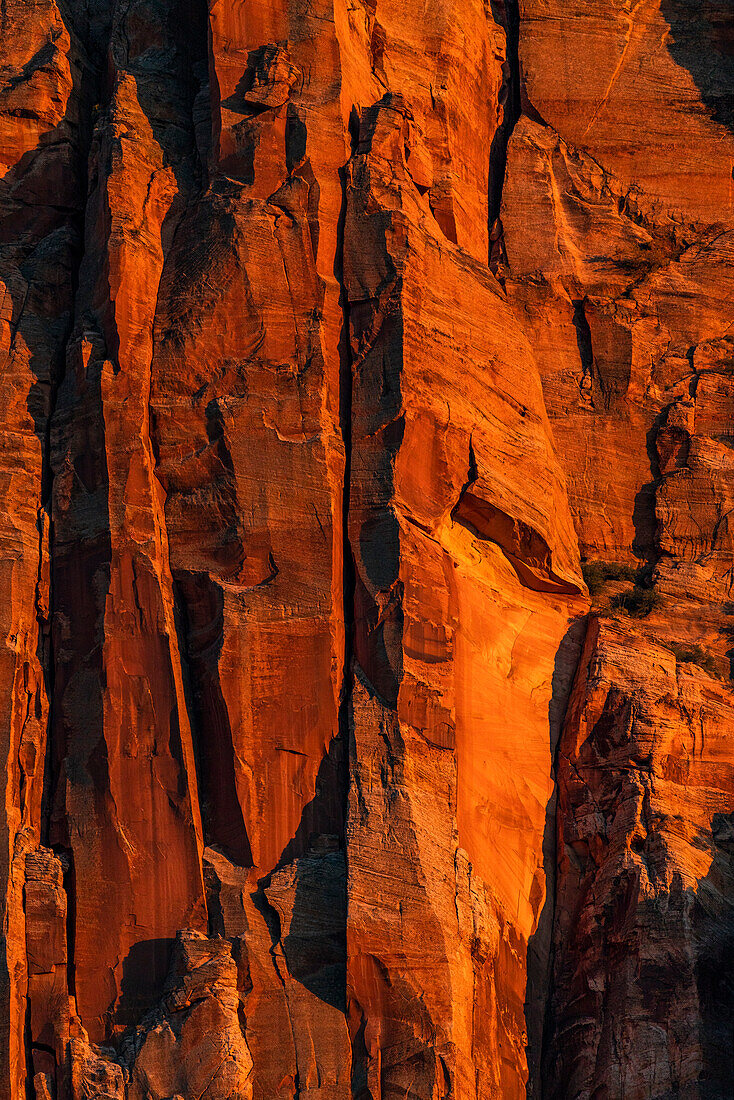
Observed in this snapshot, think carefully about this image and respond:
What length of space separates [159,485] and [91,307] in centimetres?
407

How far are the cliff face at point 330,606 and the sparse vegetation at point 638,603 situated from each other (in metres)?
0.07

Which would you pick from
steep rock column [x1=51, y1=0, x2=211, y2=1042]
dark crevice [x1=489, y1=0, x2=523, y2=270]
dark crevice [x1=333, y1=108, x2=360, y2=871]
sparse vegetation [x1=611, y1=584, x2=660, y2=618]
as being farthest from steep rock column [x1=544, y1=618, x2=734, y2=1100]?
dark crevice [x1=489, y1=0, x2=523, y2=270]

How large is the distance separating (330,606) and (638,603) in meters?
7.17

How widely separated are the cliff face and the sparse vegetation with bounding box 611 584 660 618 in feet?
0.22

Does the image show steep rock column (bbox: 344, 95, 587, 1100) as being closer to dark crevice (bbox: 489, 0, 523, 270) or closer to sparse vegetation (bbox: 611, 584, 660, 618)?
sparse vegetation (bbox: 611, 584, 660, 618)

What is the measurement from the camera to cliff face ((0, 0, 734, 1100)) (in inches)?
1271

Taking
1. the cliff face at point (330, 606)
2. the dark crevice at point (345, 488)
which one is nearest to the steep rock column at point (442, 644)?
the cliff face at point (330, 606)

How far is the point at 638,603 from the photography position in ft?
124

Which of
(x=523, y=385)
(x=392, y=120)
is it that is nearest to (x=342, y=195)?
(x=392, y=120)

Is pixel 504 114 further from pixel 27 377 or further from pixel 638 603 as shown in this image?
pixel 27 377

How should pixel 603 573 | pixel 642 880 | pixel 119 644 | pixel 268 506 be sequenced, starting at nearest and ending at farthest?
pixel 642 880 < pixel 119 644 < pixel 268 506 < pixel 603 573

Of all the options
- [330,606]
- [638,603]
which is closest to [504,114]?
[638,603]

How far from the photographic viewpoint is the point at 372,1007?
31.8 m

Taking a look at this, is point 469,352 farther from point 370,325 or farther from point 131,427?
point 131,427
